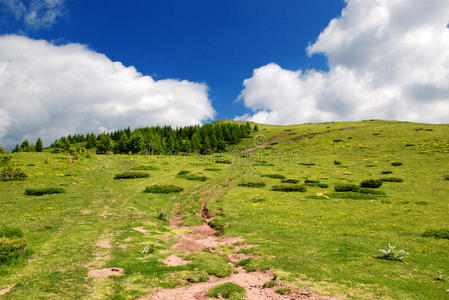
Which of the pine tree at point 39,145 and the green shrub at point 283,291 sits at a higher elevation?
the pine tree at point 39,145

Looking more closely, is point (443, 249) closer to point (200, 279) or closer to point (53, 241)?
point (200, 279)

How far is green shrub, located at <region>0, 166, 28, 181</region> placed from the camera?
1455 inches

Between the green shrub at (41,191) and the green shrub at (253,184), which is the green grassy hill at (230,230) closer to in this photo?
the green shrub at (253,184)

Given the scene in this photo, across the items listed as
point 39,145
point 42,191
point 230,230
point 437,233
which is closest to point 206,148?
point 39,145

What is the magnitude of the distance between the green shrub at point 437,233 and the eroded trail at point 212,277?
588 inches

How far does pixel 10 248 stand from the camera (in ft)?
40.9

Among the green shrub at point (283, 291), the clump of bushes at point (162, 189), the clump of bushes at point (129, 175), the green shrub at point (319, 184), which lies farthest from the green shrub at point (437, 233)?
the clump of bushes at point (129, 175)

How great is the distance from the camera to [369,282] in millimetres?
11305

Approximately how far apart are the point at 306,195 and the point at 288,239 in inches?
696

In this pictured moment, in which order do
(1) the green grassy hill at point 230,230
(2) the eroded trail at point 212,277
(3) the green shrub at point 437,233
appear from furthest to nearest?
(3) the green shrub at point 437,233, (1) the green grassy hill at point 230,230, (2) the eroded trail at point 212,277

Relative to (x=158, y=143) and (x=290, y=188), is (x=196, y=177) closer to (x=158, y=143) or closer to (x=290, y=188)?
(x=290, y=188)

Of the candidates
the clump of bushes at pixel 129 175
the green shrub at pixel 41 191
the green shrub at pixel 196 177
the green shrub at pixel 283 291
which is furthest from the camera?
the green shrub at pixel 196 177

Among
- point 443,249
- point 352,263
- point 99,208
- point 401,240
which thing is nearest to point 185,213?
point 99,208

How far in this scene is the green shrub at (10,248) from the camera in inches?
476
